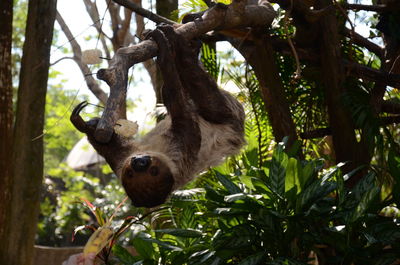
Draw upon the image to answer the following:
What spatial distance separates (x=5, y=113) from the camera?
5.58 meters

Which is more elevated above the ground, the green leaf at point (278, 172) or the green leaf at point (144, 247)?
the green leaf at point (278, 172)

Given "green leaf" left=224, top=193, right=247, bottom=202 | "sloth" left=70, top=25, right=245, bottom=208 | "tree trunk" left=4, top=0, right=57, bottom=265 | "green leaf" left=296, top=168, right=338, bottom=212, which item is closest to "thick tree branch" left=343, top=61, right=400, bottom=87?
"sloth" left=70, top=25, right=245, bottom=208

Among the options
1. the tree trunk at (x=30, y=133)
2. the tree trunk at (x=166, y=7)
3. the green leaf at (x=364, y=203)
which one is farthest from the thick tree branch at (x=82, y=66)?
the green leaf at (x=364, y=203)

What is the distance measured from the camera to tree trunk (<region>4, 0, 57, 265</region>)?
5289 millimetres

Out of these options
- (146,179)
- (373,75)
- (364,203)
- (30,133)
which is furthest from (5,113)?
(364,203)

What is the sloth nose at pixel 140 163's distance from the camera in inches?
158

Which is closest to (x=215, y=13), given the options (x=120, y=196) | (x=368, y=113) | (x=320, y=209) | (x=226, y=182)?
(x=226, y=182)

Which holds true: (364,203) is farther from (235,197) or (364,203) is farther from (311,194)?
(235,197)

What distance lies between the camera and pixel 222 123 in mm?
4688

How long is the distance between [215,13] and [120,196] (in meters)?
9.36

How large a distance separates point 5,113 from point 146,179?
7.33 ft

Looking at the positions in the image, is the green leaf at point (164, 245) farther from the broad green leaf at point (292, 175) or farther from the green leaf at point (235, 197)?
the broad green leaf at point (292, 175)

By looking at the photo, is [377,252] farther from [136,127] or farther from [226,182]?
[136,127]

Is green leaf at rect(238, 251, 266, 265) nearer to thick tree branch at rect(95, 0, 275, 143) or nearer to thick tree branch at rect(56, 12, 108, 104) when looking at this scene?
thick tree branch at rect(95, 0, 275, 143)
